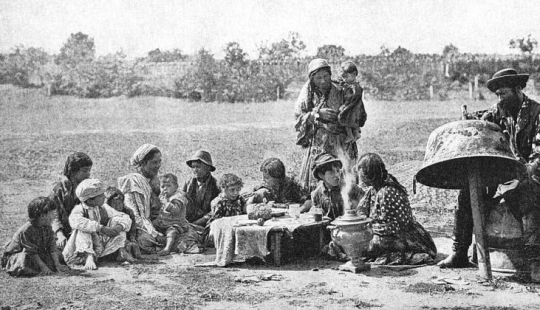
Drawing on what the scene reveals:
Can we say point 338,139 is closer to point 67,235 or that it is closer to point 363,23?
point 67,235

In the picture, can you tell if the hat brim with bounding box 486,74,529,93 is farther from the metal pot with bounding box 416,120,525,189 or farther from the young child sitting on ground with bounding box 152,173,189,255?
the young child sitting on ground with bounding box 152,173,189,255

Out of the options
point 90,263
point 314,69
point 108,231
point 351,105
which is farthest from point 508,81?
point 90,263

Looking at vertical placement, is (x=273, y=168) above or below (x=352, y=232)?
above

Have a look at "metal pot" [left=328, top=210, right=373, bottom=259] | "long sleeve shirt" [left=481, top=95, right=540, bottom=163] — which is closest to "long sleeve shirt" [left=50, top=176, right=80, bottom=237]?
Result: "metal pot" [left=328, top=210, right=373, bottom=259]

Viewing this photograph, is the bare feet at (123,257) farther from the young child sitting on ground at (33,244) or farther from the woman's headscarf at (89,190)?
the young child sitting on ground at (33,244)

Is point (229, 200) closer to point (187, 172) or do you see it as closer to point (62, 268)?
point (62, 268)

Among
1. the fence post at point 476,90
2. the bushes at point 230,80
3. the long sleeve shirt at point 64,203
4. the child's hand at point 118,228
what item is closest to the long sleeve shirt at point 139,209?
the child's hand at point 118,228

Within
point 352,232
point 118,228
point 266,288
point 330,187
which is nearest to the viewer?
point 266,288

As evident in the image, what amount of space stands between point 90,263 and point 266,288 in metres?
1.94

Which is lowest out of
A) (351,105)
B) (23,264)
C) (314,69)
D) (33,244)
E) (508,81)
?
(23,264)

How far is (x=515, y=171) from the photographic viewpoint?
545 cm

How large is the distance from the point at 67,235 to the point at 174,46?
6541mm

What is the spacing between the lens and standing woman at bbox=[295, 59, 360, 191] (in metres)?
7.21

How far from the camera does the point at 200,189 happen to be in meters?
7.53
